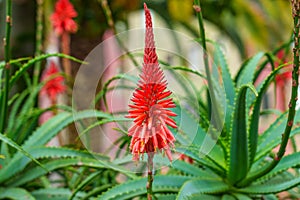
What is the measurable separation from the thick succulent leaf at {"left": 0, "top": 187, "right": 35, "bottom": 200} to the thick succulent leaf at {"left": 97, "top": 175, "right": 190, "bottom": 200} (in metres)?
0.14

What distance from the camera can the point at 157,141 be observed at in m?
0.55

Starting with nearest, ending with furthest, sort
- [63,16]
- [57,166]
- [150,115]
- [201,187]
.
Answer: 1. [150,115]
2. [201,187]
3. [57,166]
4. [63,16]

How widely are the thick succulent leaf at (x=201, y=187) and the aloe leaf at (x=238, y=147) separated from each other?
0.08 feet

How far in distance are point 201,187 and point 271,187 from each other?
4.5 inches

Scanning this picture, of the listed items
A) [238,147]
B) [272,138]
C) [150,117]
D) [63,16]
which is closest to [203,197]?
[238,147]

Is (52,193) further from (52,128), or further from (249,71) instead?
(249,71)

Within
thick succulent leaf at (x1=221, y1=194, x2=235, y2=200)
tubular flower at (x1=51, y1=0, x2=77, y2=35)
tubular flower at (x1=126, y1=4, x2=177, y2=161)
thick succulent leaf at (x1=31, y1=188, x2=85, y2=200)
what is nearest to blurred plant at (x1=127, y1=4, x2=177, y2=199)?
tubular flower at (x1=126, y1=4, x2=177, y2=161)

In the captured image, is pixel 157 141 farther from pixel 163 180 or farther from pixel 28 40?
pixel 28 40

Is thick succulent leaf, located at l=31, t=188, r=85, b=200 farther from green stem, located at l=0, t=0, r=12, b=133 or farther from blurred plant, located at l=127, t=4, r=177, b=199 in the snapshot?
blurred plant, located at l=127, t=4, r=177, b=199

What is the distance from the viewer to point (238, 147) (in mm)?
839

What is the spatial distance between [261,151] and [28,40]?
167 cm

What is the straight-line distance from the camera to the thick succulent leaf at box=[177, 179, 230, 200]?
757mm

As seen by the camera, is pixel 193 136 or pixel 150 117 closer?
pixel 150 117

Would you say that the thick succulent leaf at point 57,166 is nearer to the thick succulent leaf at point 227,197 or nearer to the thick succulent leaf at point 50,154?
the thick succulent leaf at point 50,154
